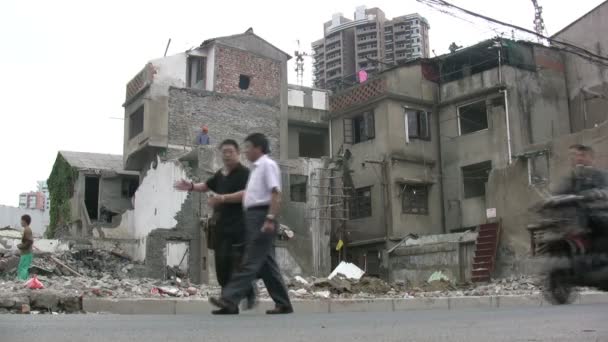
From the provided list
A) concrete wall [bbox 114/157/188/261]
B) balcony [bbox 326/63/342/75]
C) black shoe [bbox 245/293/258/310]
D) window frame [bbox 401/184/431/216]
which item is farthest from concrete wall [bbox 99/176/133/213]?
balcony [bbox 326/63/342/75]

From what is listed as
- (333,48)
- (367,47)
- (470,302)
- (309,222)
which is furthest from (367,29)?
(470,302)

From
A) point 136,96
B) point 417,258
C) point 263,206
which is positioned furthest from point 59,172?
point 263,206

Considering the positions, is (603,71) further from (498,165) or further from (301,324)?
(301,324)

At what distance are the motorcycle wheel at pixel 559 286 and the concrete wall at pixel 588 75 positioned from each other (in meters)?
26.2

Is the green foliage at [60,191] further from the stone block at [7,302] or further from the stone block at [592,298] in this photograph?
the stone block at [592,298]

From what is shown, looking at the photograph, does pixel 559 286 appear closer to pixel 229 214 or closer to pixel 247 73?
pixel 229 214

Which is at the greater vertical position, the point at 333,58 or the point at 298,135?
the point at 333,58

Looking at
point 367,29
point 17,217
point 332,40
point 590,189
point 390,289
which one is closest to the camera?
point 590,189

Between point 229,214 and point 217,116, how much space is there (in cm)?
2522

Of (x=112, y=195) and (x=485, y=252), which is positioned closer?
(x=485, y=252)

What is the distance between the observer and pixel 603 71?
29.2 meters

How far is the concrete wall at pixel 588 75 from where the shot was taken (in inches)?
1155

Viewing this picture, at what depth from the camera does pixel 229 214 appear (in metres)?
6.73

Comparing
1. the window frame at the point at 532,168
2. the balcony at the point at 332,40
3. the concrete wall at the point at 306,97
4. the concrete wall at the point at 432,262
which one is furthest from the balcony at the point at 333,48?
the window frame at the point at 532,168
